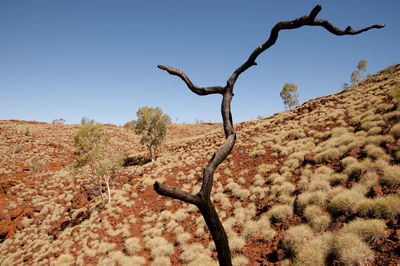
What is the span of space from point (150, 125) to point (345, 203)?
2741 centimetres

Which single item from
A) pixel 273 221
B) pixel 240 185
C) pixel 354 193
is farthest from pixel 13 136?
pixel 354 193

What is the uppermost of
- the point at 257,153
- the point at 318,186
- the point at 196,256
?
the point at 257,153

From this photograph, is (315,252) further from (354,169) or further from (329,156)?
(329,156)

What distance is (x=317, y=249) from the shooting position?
5.32 metres

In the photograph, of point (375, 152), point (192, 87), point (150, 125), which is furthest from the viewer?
point (150, 125)

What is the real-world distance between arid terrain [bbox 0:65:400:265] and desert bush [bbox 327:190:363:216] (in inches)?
1.4

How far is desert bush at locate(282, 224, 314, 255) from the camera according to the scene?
5.95 meters

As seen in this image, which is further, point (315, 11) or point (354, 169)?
point (354, 169)

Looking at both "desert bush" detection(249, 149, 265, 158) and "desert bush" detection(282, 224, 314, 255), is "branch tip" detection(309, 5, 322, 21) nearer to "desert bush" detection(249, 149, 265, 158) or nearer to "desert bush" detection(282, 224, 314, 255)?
"desert bush" detection(282, 224, 314, 255)

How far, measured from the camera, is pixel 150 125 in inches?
1161

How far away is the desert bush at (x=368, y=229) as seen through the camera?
4.63 metres

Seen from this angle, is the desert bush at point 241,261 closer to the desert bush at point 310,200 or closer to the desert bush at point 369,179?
the desert bush at point 310,200

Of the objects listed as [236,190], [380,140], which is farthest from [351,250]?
[236,190]

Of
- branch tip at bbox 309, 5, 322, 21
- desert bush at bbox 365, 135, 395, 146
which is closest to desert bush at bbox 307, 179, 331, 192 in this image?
desert bush at bbox 365, 135, 395, 146
